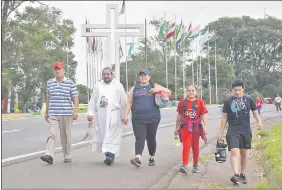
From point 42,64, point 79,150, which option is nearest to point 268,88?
point 42,64

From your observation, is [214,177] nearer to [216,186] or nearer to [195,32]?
[216,186]

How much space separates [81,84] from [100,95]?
63.5m

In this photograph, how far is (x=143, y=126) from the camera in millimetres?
8648

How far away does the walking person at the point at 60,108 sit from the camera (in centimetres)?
→ 889

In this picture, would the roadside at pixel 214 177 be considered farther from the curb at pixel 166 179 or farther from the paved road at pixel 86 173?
the paved road at pixel 86 173

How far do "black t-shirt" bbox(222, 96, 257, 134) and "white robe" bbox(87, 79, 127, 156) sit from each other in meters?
2.37

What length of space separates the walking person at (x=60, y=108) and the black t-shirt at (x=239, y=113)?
2.96m

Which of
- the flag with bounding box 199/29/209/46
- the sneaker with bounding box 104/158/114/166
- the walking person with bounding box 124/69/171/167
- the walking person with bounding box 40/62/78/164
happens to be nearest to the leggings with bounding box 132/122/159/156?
the walking person with bounding box 124/69/171/167

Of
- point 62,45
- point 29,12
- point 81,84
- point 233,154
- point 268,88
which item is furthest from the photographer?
point 268,88

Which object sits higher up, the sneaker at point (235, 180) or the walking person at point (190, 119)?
the walking person at point (190, 119)

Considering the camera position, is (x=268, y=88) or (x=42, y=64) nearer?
(x=42, y=64)

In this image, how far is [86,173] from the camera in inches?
312

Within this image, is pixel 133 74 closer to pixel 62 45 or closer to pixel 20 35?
pixel 62 45

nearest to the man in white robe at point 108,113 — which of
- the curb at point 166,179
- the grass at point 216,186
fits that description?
the curb at point 166,179
